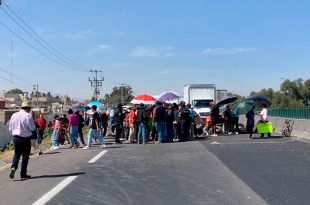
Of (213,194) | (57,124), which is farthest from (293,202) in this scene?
(57,124)

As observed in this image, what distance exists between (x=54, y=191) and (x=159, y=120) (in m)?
12.6

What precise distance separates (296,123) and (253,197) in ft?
53.7

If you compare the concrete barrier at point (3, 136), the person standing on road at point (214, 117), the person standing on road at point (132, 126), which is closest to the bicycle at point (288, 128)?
the person standing on road at point (214, 117)

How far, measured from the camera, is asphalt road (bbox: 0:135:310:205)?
30.1 feet

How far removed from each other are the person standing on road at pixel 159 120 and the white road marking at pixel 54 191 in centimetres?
1075

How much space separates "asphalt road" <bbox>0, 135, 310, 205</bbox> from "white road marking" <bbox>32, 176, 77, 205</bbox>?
4 centimetres

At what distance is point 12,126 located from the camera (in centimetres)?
1234

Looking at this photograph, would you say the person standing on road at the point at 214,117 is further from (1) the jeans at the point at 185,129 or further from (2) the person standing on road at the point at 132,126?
(2) the person standing on road at the point at 132,126

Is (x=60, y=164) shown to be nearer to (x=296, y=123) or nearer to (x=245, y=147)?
(x=245, y=147)

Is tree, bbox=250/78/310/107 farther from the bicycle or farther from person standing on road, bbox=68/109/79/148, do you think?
person standing on road, bbox=68/109/79/148

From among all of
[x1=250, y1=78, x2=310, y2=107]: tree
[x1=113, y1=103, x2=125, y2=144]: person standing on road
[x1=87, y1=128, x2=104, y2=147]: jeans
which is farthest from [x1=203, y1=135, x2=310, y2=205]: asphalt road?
[x1=250, y1=78, x2=310, y2=107]: tree

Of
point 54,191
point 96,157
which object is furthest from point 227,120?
point 54,191

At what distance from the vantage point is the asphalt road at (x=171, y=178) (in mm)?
9180

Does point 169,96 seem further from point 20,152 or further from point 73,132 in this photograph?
point 20,152
